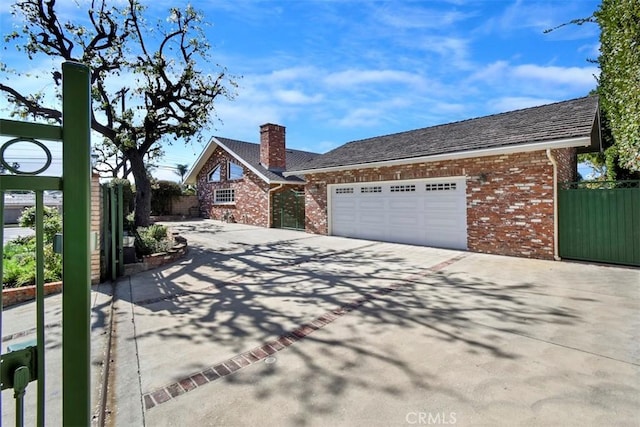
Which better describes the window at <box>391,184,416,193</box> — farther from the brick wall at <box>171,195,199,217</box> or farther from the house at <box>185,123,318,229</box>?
the brick wall at <box>171,195,199,217</box>

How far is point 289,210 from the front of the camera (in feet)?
55.2

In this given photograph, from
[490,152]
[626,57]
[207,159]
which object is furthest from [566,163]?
[207,159]

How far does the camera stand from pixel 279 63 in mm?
10328

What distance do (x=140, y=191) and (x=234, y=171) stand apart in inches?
371

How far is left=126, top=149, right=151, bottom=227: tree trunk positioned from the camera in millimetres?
10922

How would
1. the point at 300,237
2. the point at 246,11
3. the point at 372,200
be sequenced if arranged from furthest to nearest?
the point at 300,237
the point at 372,200
the point at 246,11

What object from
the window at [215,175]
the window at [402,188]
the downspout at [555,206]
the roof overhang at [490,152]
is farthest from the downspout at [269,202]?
the downspout at [555,206]

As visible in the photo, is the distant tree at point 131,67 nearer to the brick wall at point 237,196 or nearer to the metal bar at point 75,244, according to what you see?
the brick wall at point 237,196

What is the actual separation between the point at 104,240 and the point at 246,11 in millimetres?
5945

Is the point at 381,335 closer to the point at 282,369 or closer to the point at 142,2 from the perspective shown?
the point at 282,369

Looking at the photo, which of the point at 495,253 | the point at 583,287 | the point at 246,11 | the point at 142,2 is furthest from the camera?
the point at 142,2

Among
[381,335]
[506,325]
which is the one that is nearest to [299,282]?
[381,335]

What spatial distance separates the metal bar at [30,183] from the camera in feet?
3.74

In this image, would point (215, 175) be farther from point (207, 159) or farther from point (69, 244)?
point (69, 244)
